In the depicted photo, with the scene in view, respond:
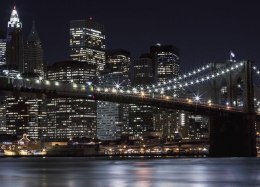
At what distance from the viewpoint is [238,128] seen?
94.4 metres

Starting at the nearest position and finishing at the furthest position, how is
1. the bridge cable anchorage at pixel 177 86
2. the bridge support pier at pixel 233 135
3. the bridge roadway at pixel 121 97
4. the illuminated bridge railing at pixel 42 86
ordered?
the illuminated bridge railing at pixel 42 86 → the bridge roadway at pixel 121 97 → the bridge support pier at pixel 233 135 → the bridge cable anchorage at pixel 177 86

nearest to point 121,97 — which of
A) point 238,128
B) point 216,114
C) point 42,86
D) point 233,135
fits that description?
point 42,86

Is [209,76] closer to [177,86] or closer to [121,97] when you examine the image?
[177,86]

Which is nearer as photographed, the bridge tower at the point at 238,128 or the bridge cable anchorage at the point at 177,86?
the bridge tower at the point at 238,128

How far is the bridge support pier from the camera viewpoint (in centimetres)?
9300

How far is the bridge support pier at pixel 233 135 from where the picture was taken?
93.0 m

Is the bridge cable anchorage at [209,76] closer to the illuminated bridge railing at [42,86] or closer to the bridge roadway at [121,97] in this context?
the bridge roadway at [121,97]

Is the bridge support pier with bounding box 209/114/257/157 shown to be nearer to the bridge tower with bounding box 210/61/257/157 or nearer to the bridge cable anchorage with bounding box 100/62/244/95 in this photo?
the bridge tower with bounding box 210/61/257/157

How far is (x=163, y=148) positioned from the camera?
151750mm

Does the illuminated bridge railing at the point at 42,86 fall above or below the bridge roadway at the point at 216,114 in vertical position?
above

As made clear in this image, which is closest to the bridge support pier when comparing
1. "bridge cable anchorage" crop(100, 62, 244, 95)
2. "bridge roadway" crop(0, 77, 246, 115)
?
"bridge roadway" crop(0, 77, 246, 115)

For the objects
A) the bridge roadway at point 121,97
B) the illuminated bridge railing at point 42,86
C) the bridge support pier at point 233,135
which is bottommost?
the bridge support pier at point 233,135

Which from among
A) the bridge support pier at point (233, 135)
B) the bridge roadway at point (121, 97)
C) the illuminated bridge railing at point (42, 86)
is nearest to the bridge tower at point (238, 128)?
the bridge support pier at point (233, 135)

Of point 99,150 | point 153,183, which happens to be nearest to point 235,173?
point 153,183
